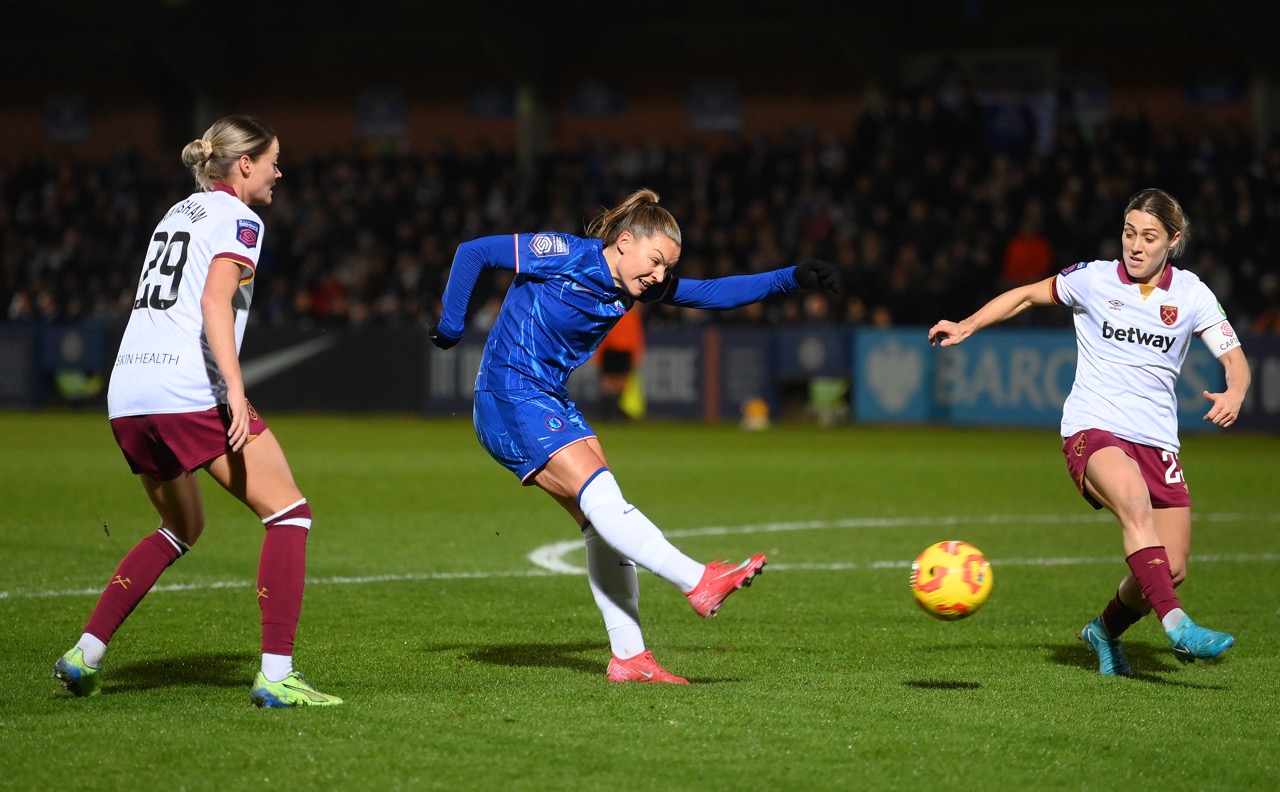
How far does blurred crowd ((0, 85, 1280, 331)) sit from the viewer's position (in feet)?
70.5

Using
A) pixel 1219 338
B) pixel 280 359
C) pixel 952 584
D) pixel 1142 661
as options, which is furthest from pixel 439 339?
pixel 280 359

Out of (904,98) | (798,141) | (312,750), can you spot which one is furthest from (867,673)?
(798,141)

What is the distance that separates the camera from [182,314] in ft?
16.5

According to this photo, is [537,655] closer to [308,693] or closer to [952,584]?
[308,693]

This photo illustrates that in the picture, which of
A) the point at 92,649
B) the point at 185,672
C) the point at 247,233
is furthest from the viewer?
the point at 185,672

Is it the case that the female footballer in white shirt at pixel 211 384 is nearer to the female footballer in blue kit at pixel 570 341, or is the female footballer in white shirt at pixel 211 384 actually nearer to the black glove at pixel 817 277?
the female footballer in blue kit at pixel 570 341

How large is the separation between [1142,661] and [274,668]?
3.51 m

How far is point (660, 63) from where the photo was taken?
102 feet

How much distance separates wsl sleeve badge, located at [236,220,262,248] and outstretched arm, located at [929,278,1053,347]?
8.53 ft

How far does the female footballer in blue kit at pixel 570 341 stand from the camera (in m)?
5.52

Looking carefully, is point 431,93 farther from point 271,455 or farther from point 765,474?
point 271,455

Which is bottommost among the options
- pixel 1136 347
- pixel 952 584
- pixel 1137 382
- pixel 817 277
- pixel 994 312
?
pixel 952 584

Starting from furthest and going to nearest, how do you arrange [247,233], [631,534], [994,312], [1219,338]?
[994,312] < [1219,338] < [631,534] < [247,233]

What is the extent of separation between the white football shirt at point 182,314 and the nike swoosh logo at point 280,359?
18.7 metres
